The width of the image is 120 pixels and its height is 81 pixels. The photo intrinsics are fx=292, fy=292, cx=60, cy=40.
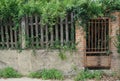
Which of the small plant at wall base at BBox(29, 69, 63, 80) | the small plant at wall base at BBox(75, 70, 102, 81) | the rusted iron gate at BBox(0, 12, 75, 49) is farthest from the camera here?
the rusted iron gate at BBox(0, 12, 75, 49)

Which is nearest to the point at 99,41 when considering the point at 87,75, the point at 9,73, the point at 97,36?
the point at 97,36

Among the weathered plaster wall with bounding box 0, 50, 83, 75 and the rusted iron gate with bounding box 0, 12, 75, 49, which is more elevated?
the rusted iron gate with bounding box 0, 12, 75, 49

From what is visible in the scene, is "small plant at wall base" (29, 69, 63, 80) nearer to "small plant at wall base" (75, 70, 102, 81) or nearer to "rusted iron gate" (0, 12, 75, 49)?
"small plant at wall base" (75, 70, 102, 81)

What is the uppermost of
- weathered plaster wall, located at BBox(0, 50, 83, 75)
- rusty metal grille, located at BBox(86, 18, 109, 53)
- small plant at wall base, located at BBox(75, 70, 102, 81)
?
rusty metal grille, located at BBox(86, 18, 109, 53)

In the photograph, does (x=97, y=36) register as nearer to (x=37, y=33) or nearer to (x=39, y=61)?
(x=37, y=33)

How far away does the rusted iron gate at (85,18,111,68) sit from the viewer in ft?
31.4

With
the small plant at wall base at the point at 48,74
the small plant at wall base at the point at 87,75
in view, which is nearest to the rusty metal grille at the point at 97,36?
the small plant at wall base at the point at 87,75

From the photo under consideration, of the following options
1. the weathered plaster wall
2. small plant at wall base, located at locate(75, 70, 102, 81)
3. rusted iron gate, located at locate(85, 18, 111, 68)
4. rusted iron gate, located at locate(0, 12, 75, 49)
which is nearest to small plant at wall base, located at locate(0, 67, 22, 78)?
the weathered plaster wall

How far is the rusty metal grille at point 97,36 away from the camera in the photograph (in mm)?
9570

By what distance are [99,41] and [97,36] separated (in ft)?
0.58

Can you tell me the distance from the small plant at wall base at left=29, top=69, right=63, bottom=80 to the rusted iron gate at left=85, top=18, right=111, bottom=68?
0.97m

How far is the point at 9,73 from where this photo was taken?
9680 mm

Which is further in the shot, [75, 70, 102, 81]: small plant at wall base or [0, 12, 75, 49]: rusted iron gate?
[0, 12, 75, 49]: rusted iron gate

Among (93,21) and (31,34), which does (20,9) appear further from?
(93,21)
